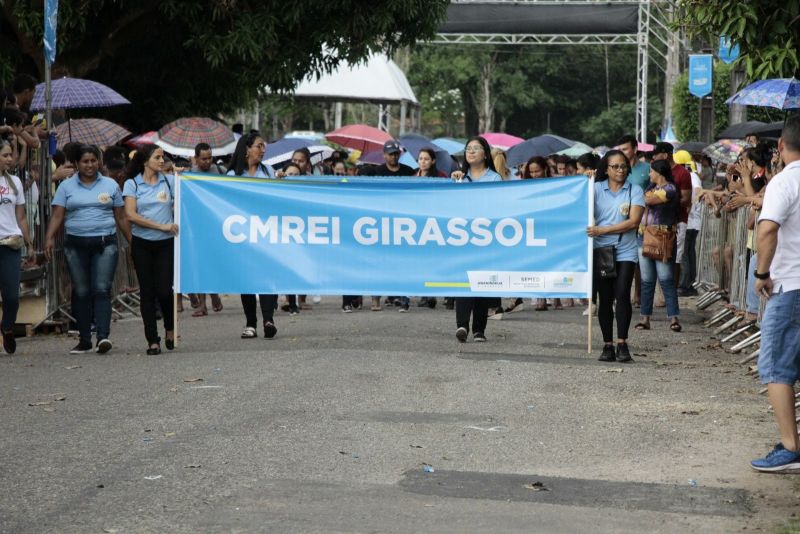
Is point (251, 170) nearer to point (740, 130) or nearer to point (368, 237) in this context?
point (368, 237)

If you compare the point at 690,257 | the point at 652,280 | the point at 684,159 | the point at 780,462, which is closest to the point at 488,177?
the point at 652,280

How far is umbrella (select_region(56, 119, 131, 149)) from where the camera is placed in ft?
62.0

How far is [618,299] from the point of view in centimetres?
1234

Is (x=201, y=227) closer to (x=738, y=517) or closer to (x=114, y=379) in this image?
(x=114, y=379)

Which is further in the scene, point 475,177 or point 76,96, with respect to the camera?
point 76,96

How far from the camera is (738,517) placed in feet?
21.6

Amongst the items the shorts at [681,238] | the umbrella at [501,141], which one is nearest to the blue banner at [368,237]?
the shorts at [681,238]

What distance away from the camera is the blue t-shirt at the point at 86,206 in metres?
12.6

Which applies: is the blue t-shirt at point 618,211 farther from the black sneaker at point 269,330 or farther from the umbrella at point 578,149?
the umbrella at point 578,149

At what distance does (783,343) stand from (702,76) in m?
26.9

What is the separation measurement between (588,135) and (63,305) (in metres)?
66.6

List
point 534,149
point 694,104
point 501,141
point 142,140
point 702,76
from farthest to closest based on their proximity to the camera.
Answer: point 694,104 → point 702,76 → point 501,141 → point 534,149 → point 142,140

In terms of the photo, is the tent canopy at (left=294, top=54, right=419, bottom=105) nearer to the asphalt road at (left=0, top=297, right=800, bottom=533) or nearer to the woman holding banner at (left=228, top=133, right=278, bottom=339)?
the woman holding banner at (left=228, top=133, right=278, bottom=339)

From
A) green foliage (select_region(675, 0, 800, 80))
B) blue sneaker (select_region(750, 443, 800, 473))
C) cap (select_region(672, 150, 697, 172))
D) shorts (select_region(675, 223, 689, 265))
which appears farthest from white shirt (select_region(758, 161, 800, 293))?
cap (select_region(672, 150, 697, 172))
